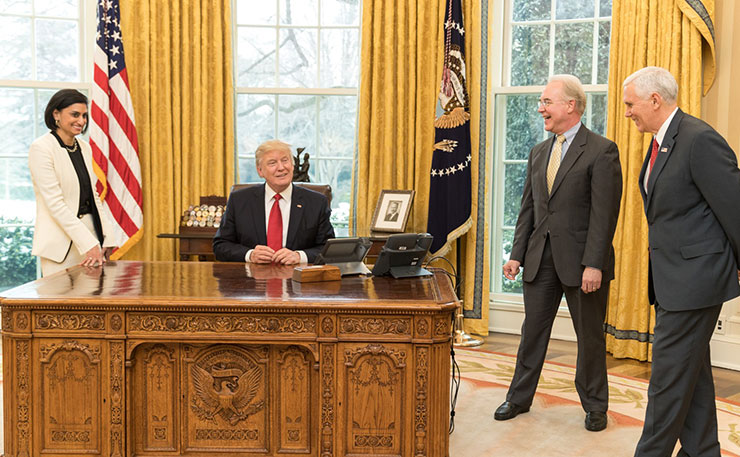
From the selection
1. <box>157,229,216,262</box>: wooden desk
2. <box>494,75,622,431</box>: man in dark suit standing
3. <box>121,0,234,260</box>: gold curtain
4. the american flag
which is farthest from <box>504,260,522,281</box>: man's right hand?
the american flag

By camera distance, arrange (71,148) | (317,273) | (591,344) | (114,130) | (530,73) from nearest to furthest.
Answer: (317,273), (591,344), (71,148), (114,130), (530,73)

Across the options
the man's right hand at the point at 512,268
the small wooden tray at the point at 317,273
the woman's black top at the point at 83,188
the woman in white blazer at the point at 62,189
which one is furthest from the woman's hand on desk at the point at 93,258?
the man's right hand at the point at 512,268

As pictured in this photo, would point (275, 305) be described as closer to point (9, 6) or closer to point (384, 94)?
point (384, 94)

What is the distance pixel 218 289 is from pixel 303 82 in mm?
3266

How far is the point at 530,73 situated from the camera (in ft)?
19.1

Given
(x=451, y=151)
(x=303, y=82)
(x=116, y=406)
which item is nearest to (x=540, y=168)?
(x=451, y=151)

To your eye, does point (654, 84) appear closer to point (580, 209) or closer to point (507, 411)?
point (580, 209)

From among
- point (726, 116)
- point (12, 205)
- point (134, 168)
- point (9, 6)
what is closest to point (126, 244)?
point (134, 168)

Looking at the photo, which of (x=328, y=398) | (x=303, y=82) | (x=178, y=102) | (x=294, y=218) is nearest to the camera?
(x=328, y=398)

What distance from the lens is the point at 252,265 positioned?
12.4 feet

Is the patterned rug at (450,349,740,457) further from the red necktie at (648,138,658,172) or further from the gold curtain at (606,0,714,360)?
the red necktie at (648,138,658,172)

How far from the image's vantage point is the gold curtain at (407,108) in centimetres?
564

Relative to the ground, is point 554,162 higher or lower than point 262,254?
higher

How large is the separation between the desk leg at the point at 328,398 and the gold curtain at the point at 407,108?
289cm
